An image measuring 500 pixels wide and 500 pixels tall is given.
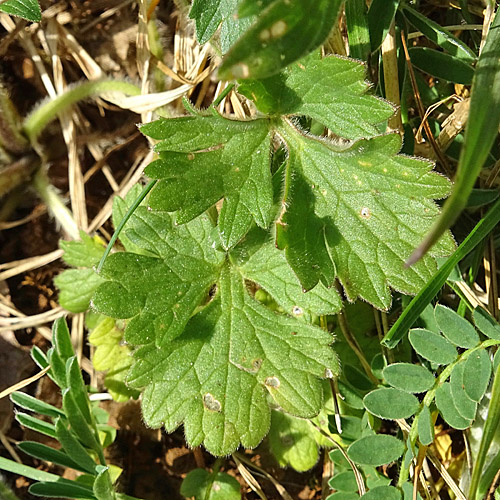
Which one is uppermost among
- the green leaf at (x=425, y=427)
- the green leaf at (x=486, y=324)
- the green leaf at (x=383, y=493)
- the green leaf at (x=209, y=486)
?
the green leaf at (x=486, y=324)

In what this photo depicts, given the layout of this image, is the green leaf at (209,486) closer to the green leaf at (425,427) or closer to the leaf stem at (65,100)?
the green leaf at (425,427)

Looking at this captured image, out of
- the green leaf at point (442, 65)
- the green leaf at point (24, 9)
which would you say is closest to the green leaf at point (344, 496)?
the green leaf at point (442, 65)

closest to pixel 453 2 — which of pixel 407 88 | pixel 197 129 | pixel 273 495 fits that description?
pixel 407 88

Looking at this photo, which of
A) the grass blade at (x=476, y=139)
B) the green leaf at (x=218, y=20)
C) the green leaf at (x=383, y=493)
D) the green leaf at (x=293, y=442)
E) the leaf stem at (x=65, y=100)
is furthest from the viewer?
the leaf stem at (x=65, y=100)

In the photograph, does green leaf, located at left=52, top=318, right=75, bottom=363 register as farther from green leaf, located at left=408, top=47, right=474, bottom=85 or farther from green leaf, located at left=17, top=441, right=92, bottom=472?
green leaf, located at left=408, top=47, right=474, bottom=85

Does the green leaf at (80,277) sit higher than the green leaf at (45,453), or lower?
higher

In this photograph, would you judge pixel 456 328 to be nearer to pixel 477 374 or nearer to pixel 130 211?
pixel 477 374
